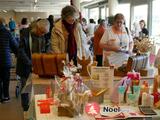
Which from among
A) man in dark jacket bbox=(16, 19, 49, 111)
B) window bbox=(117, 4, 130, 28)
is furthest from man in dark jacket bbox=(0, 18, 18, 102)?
window bbox=(117, 4, 130, 28)

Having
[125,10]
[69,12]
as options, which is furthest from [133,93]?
[125,10]

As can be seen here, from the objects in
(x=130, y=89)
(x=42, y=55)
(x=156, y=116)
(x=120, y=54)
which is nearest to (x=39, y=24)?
(x=42, y=55)

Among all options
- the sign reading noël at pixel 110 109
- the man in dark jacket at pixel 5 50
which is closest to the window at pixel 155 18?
the man in dark jacket at pixel 5 50

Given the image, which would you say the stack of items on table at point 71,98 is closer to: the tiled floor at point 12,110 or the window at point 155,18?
the tiled floor at point 12,110

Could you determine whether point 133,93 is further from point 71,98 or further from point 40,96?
point 40,96

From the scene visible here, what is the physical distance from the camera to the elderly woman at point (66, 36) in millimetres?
2930

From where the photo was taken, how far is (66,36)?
3010 millimetres

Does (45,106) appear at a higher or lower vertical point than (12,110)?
higher

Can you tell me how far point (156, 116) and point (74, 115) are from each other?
45 cm

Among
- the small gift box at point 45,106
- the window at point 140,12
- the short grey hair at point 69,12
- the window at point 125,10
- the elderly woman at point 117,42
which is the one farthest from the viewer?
the window at point 125,10

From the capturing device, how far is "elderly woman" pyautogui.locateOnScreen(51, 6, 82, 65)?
293cm

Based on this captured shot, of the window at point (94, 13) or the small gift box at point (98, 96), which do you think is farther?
the window at point (94, 13)

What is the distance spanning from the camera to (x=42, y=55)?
103 inches

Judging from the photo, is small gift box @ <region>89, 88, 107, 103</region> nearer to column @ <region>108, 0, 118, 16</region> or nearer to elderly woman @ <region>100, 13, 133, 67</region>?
elderly woman @ <region>100, 13, 133, 67</region>
